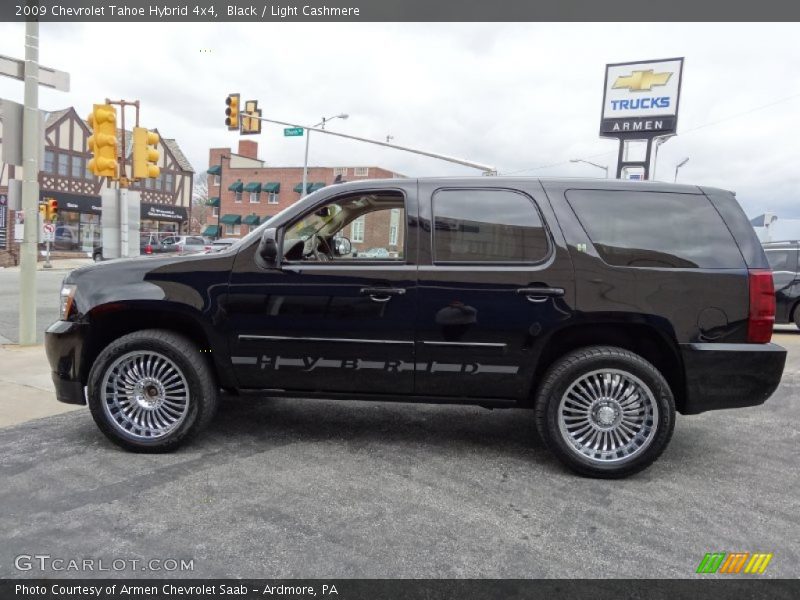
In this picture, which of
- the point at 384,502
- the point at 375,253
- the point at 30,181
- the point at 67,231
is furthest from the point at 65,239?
the point at 384,502

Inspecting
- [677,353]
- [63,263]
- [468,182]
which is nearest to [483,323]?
[468,182]

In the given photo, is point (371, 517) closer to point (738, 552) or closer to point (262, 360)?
point (262, 360)

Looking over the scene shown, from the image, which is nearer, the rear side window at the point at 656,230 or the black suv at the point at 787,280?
the rear side window at the point at 656,230

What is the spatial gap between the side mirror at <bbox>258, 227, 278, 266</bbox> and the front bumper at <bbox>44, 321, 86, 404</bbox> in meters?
1.38

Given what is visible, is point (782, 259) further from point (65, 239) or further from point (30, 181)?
point (65, 239)

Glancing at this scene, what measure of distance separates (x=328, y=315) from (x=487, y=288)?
1068mm

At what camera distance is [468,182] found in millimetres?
3982

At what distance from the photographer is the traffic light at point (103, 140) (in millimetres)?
9203

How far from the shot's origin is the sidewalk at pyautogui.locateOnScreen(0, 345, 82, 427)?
494 centimetres

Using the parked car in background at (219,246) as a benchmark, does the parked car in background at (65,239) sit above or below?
below

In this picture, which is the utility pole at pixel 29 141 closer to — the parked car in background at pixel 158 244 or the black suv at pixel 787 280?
the black suv at pixel 787 280

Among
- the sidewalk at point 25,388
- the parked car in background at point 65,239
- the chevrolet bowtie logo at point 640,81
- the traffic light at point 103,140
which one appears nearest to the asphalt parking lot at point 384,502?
the sidewalk at point 25,388

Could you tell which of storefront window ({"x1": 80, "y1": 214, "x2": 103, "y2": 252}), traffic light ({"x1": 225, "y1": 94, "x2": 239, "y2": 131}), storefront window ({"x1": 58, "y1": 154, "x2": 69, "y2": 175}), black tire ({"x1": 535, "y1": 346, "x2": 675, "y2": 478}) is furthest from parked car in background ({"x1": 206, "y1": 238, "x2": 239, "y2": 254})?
storefront window ({"x1": 58, "y1": 154, "x2": 69, "y2": 175})

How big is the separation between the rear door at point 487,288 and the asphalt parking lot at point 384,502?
25.8 inches
